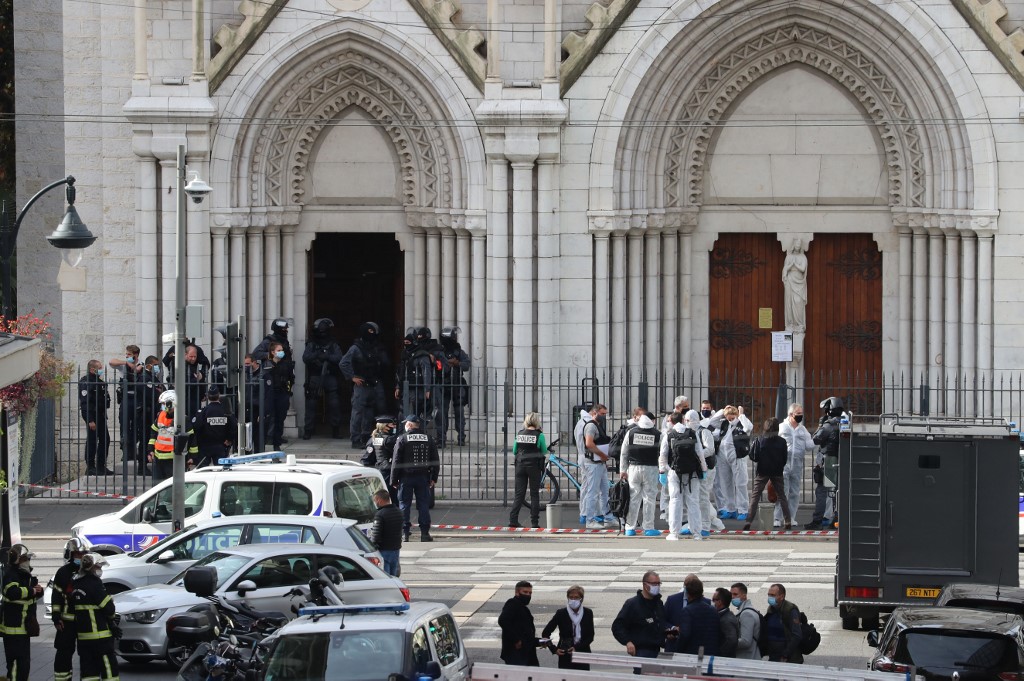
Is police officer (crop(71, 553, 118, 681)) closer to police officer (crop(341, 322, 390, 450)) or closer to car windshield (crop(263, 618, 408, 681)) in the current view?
car windshield (crop(263, 618, 408, 681))

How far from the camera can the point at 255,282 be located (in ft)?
94.8

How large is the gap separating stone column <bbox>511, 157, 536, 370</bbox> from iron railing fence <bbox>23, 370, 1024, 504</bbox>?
41cm

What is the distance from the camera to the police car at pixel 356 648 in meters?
13.5

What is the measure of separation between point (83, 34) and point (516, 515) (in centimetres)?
1039

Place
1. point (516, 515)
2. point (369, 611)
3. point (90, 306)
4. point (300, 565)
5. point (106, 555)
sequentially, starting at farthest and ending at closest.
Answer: point (90, 306) → point (516, 515) → point (106, 555) → point (300, 565) → point (369, 611)

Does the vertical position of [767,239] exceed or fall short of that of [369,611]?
it exceeds it

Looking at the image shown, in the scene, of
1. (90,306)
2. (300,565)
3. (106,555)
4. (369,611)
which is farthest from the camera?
(90,306)

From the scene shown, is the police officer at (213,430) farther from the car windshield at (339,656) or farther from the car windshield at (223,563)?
the car windshield at (339,656)

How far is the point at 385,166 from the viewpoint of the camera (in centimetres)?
2927

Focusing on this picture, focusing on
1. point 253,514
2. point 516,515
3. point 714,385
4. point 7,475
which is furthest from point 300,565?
point 714,385

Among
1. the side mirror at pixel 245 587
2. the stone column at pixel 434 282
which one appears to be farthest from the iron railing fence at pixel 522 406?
the side mirror at pixel 245 587

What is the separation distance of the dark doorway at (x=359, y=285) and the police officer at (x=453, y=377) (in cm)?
267

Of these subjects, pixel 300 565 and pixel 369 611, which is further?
pixel 300 565

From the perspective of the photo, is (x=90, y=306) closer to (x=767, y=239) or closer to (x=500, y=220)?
(x=500, y=220)
